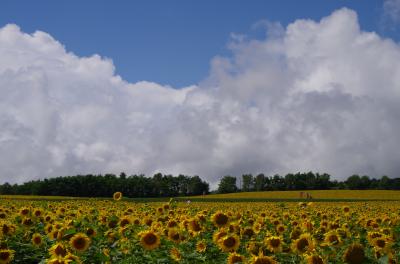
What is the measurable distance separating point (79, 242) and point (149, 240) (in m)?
0.96

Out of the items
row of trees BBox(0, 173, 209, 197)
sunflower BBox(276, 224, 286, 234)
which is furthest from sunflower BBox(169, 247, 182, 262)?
row of trees BBox(0, 173, 209, 197)

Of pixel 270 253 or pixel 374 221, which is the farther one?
pixel 374 221

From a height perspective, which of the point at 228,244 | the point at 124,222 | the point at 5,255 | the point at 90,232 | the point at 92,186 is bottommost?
the point at 5,255

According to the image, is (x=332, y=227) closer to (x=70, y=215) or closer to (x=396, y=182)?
(x=70, y=215)

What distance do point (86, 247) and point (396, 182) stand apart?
5811 inches

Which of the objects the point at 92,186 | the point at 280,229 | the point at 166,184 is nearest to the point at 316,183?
the point at 166,184

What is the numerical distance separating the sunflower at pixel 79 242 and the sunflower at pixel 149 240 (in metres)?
0.75

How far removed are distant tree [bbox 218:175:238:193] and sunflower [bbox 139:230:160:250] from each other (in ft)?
492

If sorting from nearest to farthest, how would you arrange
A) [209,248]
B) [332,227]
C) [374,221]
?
[209,248] < [332,227] < [374,221]

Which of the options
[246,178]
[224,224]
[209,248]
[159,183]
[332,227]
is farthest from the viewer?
[246,178]

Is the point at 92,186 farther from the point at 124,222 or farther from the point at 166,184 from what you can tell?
the point at 124,222

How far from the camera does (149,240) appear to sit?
7.41 meters

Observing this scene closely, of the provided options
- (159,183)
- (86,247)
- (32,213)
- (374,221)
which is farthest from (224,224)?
(159,183)

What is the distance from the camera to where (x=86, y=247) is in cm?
732
